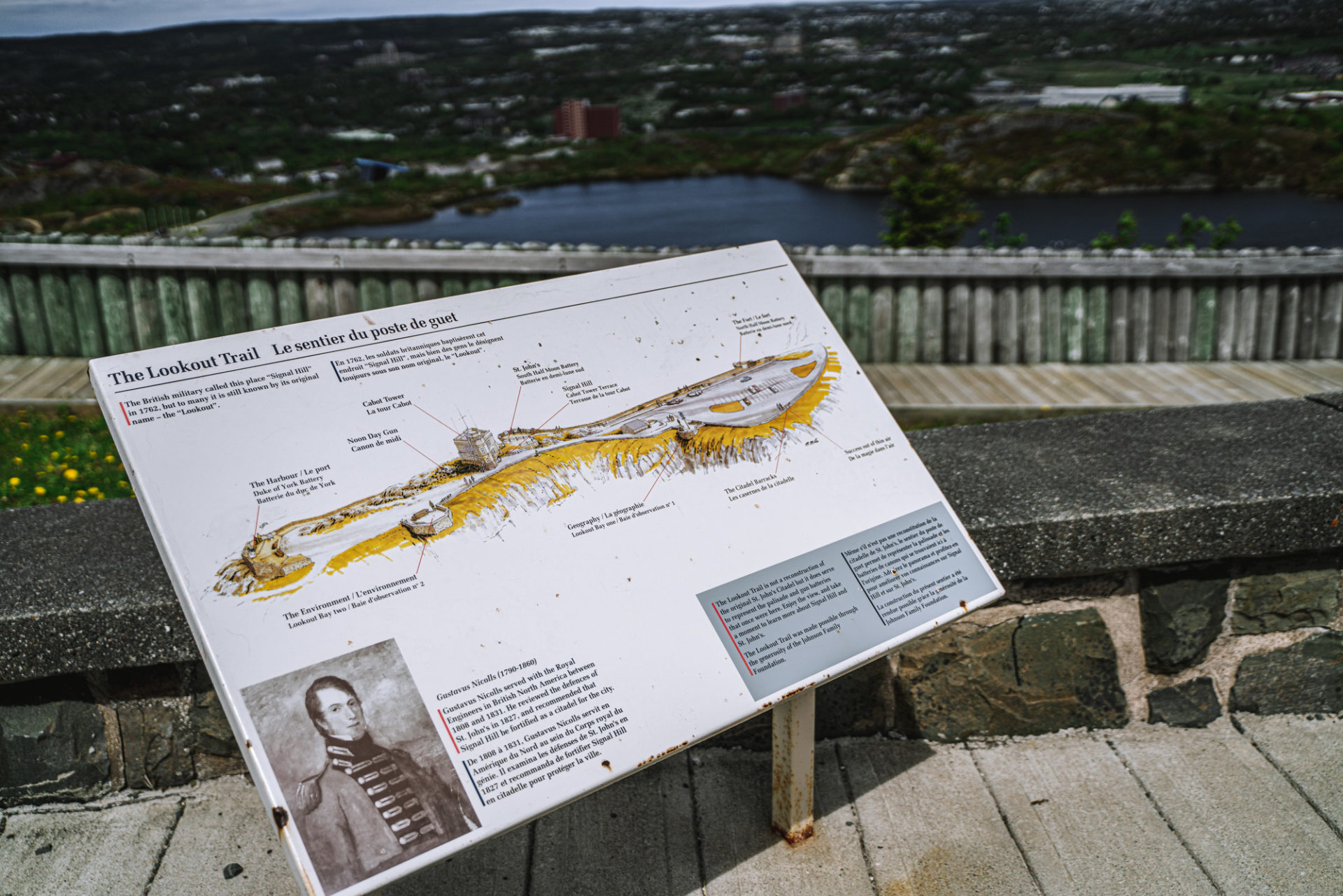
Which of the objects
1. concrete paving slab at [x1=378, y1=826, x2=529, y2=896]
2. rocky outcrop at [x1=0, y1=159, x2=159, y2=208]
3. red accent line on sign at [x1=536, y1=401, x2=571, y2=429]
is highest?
red accent line on sign at [x1=536, y1=401, x2=571, y2=429]

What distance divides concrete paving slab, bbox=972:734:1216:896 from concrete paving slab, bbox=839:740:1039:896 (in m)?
0.04

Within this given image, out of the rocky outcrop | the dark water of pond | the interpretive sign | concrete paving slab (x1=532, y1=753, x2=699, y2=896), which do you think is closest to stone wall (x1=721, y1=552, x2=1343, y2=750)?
concrete paving slab (x1=532, y1=753, x2=699, y2=896)

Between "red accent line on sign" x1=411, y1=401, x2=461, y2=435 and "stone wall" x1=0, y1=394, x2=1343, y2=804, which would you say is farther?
"stone wall" x1=0, y1=394, x2=1343, y2=804

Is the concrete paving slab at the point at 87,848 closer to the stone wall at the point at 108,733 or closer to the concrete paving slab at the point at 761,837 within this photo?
the stone wall at the point at 108,733

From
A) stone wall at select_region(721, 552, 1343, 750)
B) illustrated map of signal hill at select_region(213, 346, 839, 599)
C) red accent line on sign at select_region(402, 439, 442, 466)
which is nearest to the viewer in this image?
illustrated map of signal hill at select_region(213, 346, 839, 599)

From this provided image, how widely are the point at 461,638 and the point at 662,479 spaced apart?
44 cm

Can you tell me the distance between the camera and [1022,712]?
220 centimetres

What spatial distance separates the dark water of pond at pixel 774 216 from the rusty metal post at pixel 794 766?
226 inches

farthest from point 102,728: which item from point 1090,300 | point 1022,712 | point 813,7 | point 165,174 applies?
point 813,7

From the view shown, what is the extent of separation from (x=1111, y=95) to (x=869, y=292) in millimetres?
6671

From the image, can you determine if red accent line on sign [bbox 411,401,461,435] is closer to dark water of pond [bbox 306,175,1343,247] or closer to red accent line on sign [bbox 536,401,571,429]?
red accent line on sign [bbox 536,401,571,429]

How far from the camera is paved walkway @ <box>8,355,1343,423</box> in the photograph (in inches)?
195

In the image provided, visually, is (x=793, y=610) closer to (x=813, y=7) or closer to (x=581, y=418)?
(x=581, y=418)

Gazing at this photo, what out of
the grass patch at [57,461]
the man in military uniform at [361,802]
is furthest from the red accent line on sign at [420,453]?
the grass patch at [57,461]
